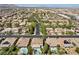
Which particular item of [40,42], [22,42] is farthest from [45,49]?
[22,42]

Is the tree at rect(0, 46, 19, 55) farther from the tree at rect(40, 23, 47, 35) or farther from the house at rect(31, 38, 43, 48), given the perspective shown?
the tree at rect(40, 23, 47, 35)

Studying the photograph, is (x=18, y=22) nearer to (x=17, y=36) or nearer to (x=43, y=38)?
(x=17, y=36)

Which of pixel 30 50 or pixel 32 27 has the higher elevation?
pixel 32 27

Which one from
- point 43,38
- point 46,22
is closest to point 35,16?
point 46,22

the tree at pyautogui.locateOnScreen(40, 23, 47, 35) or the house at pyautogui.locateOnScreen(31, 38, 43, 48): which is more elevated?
the tree at pyautogui.locateOnScreen(40, 23, 47, 35)

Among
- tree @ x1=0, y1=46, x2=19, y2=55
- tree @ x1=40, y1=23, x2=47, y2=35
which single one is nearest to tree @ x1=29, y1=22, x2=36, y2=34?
tree @ x1=40, y1=23, x2=47, y2=35

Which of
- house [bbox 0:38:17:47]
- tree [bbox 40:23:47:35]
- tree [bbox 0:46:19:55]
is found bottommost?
tree [bbox 0:46:19:55]

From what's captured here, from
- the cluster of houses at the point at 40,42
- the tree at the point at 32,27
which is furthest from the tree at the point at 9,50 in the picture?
the tree at the point at 32,27

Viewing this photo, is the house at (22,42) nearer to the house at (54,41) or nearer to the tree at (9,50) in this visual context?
the tree at (9,50)

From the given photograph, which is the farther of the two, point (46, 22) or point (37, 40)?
point (46, 22)

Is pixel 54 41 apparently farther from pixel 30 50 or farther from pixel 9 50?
pixel 9 50

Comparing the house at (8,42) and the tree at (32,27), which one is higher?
the tree at (32,27)
